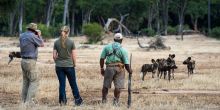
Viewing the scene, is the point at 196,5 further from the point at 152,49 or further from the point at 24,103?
the point at 24,103

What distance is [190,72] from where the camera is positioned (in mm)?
25531

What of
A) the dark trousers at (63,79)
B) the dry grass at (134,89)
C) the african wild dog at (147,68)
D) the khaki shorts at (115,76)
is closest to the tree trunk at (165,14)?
the dry grass at (134,89)

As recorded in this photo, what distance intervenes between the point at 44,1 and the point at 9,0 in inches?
2615

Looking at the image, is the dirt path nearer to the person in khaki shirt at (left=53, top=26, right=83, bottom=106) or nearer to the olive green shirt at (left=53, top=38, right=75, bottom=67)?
the person in khaki shirt at (left=53, top=26, right=83, bottom=106)

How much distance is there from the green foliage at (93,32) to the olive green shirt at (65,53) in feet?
140

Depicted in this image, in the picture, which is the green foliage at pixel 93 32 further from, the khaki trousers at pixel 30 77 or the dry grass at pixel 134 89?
the khaki trousers at pixel 30 77

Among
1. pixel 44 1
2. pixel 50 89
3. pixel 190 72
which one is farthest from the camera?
pixel 44 1

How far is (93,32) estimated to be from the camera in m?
58.7

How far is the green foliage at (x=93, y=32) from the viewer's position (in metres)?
58.4

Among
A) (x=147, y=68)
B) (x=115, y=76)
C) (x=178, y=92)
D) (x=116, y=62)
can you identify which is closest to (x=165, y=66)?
(x=147, y=68)

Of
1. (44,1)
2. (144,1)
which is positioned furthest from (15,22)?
(144,1)

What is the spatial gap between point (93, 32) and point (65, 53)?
142 ft

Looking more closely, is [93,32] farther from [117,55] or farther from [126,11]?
[117,55]

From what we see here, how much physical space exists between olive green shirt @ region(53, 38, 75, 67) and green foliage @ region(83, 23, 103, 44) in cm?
4272
